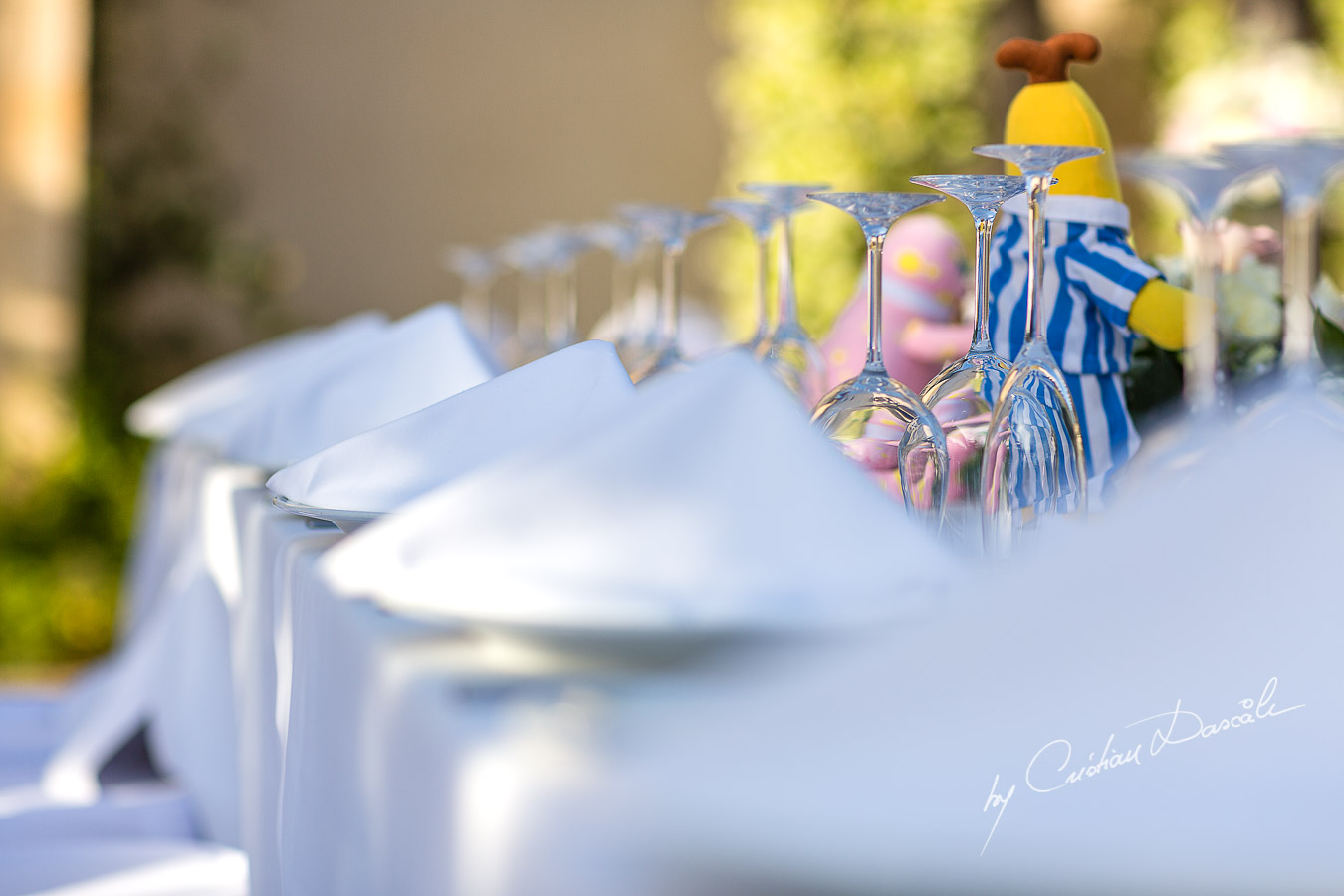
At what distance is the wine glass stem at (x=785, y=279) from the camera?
1372mm

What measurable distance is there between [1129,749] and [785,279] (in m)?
0.87

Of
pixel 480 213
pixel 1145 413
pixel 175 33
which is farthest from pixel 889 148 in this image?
pixel 1145 413

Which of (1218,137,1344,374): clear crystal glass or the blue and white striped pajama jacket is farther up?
(1218,137,1344,374): clear crystal glass

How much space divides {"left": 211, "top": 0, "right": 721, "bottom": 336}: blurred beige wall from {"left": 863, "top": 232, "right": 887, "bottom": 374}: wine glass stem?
14.4 ft

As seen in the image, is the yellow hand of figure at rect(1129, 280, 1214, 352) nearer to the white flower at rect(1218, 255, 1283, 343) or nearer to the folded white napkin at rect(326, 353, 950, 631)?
the white flower at rect(1218, 255, 1283, 343)

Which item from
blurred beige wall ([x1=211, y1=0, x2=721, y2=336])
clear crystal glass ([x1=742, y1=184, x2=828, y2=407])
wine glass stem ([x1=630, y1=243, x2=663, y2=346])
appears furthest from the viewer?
blurred beige wall ([x1=211, y1=0, x2=721, y2=336])

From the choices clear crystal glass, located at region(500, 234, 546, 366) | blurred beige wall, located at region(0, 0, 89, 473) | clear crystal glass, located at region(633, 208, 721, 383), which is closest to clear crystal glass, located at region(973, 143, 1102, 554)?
clear crystal glass, located at region(633, 208, 721, 383)

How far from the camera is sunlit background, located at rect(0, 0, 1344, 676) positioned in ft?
12.7

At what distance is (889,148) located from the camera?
4.96 m

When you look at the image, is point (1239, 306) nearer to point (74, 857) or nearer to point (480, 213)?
point (74, 857)

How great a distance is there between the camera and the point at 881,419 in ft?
3.56

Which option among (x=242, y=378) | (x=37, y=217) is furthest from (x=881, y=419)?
(x=37, y=217)

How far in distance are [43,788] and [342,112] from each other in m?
3.92

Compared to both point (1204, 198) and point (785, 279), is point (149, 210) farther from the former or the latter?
point (1204, 198)
